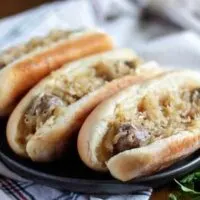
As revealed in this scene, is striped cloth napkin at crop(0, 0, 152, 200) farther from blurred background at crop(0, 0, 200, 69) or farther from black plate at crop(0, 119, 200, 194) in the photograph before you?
black plate at crop(0, 119, 200, 194)

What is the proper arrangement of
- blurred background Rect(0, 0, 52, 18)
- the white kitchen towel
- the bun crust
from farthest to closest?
1. blurred background Rect(0, 0, 52, 18)
2. the white kitchen towel
3. the bun crust


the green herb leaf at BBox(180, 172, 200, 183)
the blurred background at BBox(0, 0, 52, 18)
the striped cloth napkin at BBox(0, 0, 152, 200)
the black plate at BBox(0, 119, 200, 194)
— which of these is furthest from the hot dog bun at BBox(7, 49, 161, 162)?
the blurred background at BBox(0, 0, 52, 18)

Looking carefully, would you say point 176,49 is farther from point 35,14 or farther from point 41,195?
point 41,195

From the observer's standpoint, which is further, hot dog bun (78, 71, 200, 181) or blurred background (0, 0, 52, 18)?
blurred background (0, 0, 52, 18)

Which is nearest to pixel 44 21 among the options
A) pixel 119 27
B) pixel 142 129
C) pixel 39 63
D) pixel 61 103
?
pixel 119 27

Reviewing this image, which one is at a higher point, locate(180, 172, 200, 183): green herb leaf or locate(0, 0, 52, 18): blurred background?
locate(180, 172, 200, 183): green herb leaf

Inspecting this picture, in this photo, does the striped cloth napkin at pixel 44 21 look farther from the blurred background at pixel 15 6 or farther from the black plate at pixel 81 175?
the black plate at pixel 81 175
